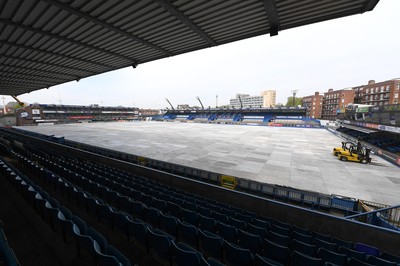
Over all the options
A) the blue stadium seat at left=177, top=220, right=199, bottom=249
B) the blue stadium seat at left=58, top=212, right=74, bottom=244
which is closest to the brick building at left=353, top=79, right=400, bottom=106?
the blue stadium seat at left=177, top=220, right=199, bottom=249

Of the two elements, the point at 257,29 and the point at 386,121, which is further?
the point at 386,121

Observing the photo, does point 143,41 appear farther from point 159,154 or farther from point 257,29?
point 159,154

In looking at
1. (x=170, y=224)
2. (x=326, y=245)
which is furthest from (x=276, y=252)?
(x=170, y=224)

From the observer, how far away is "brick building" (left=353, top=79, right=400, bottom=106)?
5991 centimetres

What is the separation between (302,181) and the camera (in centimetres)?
1312

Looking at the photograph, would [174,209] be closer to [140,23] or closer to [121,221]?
[121,221]

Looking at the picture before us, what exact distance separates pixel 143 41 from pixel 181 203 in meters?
10.0

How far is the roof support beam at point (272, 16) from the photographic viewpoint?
7.23 meters

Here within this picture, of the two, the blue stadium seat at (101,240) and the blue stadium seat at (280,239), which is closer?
the blue stadium seat at (101,240)

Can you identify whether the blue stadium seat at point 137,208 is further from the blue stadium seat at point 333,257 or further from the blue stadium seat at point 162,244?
the blue stadium seat at point 333,257

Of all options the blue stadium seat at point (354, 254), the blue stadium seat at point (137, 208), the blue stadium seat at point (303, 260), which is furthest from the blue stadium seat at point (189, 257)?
the blue stadium seat at point (354, 254)

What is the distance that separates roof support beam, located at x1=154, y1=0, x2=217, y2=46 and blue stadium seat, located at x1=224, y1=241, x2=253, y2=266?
29.7ft

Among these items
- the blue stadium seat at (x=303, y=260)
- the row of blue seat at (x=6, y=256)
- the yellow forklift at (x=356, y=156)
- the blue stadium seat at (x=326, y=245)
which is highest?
the row of blue seat at (x=6, y=256)

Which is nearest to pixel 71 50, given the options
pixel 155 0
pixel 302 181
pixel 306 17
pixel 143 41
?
pixel 143 41
